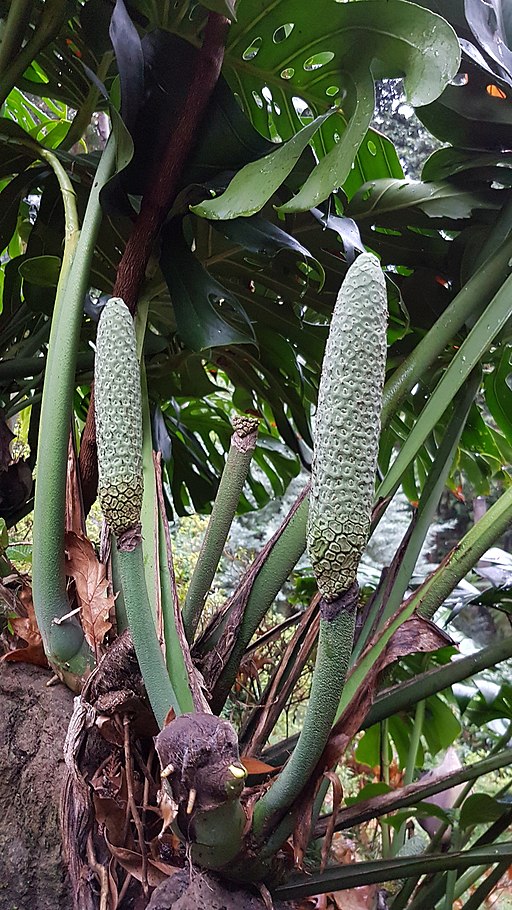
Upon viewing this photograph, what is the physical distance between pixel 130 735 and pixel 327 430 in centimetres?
35

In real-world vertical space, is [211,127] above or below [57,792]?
above

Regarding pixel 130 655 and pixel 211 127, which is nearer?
pixel 130 655

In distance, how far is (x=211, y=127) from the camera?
0.63 metres

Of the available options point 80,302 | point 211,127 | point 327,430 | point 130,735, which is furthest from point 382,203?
point 130,735

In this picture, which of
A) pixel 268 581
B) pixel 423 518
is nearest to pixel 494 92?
pixel 423 518

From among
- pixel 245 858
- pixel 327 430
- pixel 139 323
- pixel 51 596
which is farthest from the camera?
pixel 139 323

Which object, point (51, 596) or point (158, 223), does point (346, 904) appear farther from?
point (158, 223)

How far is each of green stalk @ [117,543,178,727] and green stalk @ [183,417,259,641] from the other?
0.47ft

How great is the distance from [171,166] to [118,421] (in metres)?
0.33

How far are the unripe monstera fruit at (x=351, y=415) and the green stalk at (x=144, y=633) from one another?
161mm

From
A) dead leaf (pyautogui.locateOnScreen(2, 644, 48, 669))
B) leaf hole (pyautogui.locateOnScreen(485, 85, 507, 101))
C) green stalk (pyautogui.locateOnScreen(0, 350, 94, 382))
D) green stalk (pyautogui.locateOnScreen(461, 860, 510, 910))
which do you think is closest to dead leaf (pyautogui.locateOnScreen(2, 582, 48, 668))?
dead leaf (pyautogui.locateOnScreen(2, 644, 48, 669))

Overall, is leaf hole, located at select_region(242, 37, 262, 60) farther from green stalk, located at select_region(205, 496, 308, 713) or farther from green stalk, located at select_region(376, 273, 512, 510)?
green stalk, located at select_region(205, 496, 308, 713)

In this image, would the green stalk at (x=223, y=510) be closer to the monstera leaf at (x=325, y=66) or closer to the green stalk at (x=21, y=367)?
the monstera leaf at (x=325, y=66)

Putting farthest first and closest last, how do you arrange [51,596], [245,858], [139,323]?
[139,323] → [51,596] → [245,858]
